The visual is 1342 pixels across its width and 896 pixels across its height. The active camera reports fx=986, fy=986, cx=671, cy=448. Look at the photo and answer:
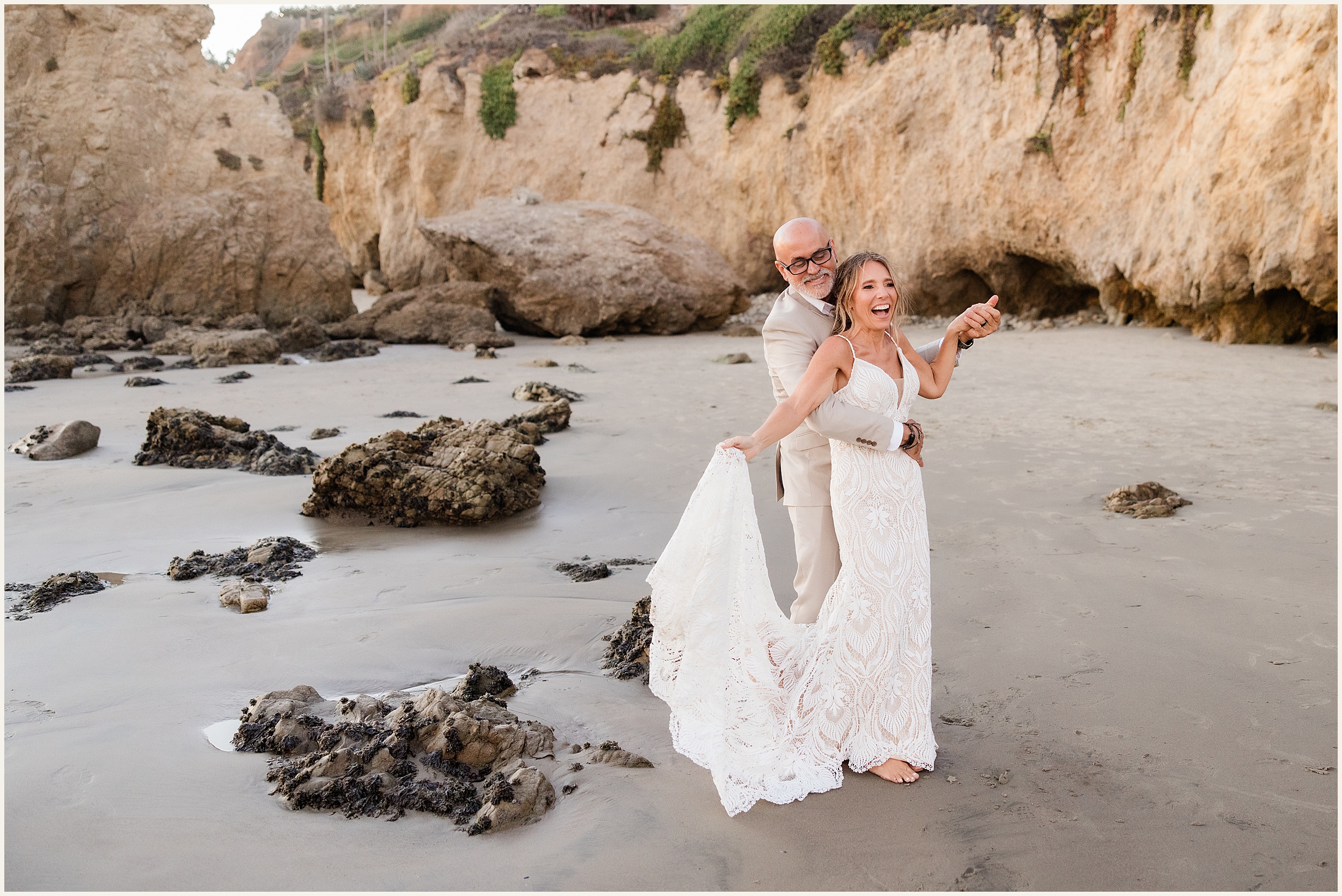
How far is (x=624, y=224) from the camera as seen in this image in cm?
1599

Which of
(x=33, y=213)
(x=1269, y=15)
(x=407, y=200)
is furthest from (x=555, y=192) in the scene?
(x=1269, y=15)

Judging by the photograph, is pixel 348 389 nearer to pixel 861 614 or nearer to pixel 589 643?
pixel 589 643

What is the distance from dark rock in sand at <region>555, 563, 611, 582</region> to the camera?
455 centimetres

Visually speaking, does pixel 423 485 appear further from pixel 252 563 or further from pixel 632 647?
pixel 632 647

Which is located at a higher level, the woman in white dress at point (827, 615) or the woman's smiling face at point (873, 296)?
the woman's smiling face at point (873, 296)

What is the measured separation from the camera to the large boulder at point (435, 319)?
14.2 metres

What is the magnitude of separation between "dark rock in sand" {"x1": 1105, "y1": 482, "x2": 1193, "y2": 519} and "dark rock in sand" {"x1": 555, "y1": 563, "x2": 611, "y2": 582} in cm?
275

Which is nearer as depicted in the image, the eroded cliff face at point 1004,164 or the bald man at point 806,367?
the bald man at point 806,367

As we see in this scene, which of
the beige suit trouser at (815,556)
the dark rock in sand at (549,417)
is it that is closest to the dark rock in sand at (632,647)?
the beige suit trouser at (815,556)

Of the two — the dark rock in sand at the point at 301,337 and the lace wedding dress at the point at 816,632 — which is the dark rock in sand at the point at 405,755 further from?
the dark rock in sand at the point at 301,337

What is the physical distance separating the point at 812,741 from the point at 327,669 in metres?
1.74

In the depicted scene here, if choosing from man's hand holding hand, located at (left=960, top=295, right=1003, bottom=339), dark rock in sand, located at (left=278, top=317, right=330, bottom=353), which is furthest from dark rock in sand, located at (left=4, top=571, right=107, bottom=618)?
dark rock in sand, located at (left=278, top=317, right=330, bottom=353)

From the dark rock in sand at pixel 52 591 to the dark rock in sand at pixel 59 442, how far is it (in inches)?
109

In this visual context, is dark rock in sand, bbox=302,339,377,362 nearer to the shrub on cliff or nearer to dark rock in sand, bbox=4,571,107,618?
dark rock in sand, bbox=4,571,107,618
